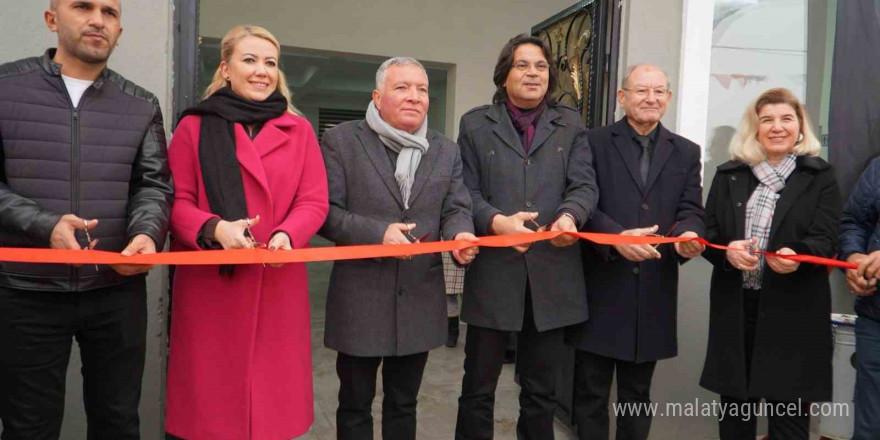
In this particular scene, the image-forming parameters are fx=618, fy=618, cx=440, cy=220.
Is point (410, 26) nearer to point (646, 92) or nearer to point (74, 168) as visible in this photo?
point (646, 92)

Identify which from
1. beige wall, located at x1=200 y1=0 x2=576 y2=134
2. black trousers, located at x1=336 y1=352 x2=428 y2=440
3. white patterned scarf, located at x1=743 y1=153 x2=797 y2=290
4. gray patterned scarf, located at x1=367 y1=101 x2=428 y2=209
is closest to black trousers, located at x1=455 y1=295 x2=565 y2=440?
black trousers, located at x1=336 y1=352 x2=428 y2=440

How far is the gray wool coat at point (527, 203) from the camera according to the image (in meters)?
2.82

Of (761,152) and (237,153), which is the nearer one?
(237,153)

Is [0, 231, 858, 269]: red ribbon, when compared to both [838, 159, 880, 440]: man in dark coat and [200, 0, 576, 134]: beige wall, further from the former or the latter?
[200, 0, 576, 134]: beige wall

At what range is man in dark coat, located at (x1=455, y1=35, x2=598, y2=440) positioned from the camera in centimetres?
283

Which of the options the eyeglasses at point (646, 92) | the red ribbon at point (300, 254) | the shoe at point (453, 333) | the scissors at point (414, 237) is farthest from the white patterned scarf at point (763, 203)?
the shoe at point (453, 333)

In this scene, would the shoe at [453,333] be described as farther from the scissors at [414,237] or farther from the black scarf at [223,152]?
the black scarf at [223,152]

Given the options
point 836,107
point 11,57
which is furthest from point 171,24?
point 836,107

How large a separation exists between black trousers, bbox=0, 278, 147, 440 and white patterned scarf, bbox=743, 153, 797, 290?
2.70 m

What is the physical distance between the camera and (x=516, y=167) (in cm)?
290

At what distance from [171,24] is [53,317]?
1556mm

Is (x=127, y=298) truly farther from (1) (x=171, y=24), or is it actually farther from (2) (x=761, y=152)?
(2) (x=761, y=152)

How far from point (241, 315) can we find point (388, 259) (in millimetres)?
640

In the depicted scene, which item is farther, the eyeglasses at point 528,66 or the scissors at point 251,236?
the eyeglasses at point 528,66
